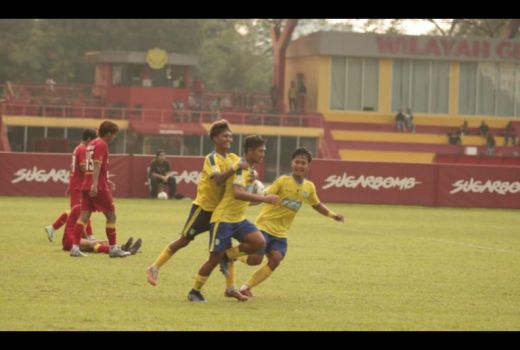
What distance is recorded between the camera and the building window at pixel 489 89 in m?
64.2

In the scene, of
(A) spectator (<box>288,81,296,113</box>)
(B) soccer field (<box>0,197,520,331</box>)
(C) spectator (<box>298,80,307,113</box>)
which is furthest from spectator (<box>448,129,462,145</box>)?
(B) soccer field (<box>0,197,520,331</box>)

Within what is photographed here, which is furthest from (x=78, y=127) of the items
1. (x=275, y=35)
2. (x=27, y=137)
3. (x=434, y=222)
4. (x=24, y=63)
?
(x=434, y=222)

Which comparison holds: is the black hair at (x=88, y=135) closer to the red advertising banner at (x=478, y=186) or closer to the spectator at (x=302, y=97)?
the red advertising banner at (x=478, y=186)

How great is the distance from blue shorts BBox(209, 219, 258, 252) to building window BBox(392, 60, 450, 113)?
52.0 meters

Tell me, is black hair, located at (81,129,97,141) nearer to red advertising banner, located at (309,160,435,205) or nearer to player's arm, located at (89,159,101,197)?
player's arm, located at (89,159,101,197)

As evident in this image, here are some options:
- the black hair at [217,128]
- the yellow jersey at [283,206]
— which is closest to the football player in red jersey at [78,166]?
the yellow jersey at [283,206]

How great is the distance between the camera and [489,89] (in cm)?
6438

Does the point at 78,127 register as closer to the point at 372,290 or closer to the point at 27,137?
the point at 27,137

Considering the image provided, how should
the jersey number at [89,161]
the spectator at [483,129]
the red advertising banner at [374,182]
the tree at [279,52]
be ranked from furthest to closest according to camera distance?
the tree at [279,52]
the spectator at [483,129]
the red advertising banner at [374,182]
the jersey number at [89,161]

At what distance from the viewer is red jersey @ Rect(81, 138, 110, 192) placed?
1585 centimetres

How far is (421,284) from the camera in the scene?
1377 centimetres

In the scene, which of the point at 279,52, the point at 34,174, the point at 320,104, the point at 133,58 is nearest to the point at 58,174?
the point at 34,174

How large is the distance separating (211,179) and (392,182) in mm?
24403

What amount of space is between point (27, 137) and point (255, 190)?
43912mm
